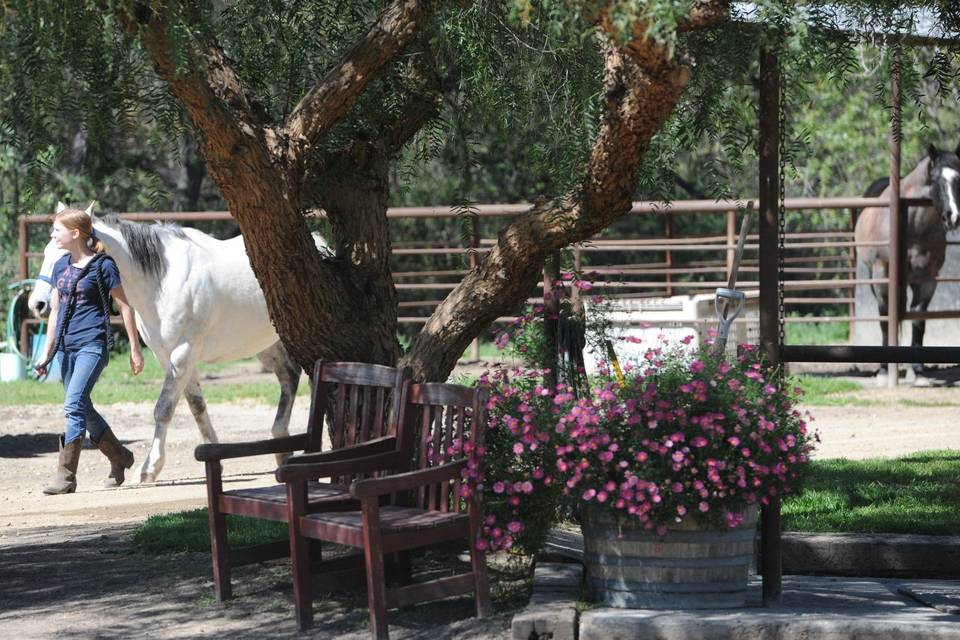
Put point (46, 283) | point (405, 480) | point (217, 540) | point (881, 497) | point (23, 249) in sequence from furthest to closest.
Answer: point (23, 249) < point (46, 283) < point (881, 497) < point (217, 540) < point (405, 480)

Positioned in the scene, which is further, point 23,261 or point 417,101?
point 23,261

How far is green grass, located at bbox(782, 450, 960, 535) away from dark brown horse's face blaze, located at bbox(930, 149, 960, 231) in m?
4.40

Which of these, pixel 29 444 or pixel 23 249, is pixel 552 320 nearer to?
pixel 29 444

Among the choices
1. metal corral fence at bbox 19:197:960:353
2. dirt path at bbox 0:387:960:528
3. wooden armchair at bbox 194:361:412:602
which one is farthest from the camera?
metal corral fence at bbox 19:197:960:353

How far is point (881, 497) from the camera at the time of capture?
6375 millimetres

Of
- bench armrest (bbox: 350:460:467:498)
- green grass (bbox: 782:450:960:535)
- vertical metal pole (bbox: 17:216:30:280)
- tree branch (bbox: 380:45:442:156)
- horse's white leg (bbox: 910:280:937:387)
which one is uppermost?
tree branch (bbox: 380:45:442:156)

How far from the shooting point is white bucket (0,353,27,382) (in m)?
13.9

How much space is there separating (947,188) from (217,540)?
882 centimetres

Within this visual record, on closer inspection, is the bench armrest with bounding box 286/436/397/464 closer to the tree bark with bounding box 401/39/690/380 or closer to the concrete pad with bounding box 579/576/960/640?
the tree bark with bounding box 401/39/690/380

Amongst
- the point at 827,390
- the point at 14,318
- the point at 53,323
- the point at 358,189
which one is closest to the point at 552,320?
the point at 358,189

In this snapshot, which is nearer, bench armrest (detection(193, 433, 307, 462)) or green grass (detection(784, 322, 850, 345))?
bench armrest (detection(193, 433, 307, 462))

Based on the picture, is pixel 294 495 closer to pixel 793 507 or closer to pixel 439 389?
pixel 439 389

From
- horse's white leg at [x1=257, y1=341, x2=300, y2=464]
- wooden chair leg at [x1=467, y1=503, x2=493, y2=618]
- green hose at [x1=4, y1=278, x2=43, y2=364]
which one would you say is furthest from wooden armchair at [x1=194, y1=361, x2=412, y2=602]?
green hose at [x1=4, y1=278, x2=43, y2=364]

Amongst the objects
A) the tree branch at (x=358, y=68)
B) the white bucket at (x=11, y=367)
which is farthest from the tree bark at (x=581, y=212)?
the white bucket at (x=11, y=367)
